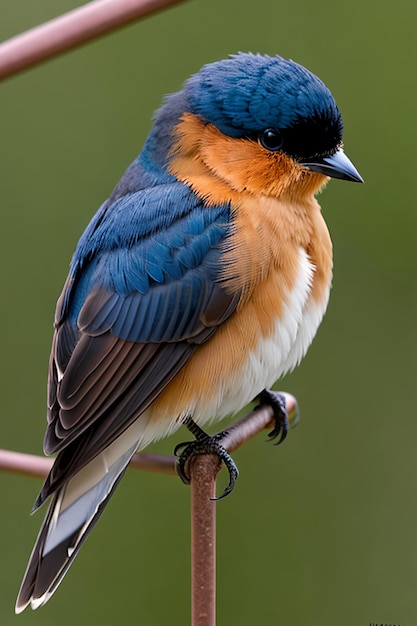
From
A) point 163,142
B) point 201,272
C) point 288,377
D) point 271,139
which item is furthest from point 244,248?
point 288,377

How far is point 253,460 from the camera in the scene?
4074mm

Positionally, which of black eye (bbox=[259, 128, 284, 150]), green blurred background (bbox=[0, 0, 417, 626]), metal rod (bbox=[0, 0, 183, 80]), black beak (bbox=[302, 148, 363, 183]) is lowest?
Result: green blurred background (bbox=[0, 0, 417, 626])

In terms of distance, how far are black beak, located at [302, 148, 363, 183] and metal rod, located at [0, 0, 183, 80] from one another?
77cm

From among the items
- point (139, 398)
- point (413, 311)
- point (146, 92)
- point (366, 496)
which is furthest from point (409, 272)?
point (139, 398)

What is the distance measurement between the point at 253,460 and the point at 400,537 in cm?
56

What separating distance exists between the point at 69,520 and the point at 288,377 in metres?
1.77

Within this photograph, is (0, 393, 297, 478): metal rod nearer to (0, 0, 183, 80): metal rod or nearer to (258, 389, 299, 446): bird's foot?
(258, 389, 299, 446): bird's foot

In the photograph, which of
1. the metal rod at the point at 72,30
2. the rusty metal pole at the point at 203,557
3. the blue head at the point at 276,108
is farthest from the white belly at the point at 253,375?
the metal rod at the point at 72,30

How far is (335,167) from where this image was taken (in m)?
2.59

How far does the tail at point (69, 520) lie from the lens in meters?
2.37

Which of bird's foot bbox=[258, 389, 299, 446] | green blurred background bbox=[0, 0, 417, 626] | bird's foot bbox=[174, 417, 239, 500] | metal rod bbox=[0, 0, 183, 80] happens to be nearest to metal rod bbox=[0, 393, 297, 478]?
bird's foot bbox=[174, 417, 239, 500]

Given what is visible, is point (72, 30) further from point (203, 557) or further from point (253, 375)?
point (253, 375)

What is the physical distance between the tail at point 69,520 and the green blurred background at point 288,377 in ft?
4.73

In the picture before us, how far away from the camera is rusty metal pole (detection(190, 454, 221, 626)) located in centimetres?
201
